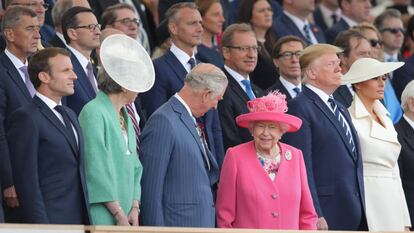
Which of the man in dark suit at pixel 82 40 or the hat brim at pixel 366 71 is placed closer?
the man in dark suit at pixel 82 40

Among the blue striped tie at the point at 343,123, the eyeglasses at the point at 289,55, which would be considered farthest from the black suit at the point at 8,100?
the eyeglasses at the point at 289,55

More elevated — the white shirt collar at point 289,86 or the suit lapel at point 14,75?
the suit lapel at point 14,75

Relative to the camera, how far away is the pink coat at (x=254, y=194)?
9992mm

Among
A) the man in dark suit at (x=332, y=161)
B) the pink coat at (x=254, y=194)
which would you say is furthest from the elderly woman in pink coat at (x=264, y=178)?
the man in dark suit at (x=332, y=161)

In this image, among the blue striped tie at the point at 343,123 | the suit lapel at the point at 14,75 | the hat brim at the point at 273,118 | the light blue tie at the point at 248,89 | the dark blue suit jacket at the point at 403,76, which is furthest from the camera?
the dark blue suit jacket at the point at 403,76

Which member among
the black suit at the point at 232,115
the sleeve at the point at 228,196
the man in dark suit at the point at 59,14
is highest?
the man in dark suit at the point at 59,14

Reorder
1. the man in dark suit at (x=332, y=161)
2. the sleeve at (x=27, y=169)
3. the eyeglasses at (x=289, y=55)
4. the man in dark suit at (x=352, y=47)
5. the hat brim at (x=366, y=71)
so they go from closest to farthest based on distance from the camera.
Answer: the sleeve at (x=27, y=169), the man in dark suit at (x=332, y=161), the hat brim at (x=366, y=71), the eyeglasses at (x=289, y=55), the man in dark suit at (x=352, y=47)

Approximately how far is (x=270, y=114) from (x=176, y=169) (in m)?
0.80

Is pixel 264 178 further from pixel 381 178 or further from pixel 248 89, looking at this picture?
pixel 248 89

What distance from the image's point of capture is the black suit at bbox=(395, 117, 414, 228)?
38.4 ft

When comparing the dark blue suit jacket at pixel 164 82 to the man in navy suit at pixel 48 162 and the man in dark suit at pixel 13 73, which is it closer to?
the man in dark suit at pixel 13 73

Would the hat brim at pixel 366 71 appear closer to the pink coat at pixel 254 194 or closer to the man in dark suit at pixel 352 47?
the man in dark suit at pixel 352 47

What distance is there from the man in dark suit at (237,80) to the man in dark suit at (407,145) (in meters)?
1.26

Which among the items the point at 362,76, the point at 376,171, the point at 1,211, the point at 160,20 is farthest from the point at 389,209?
the point at 160,20
